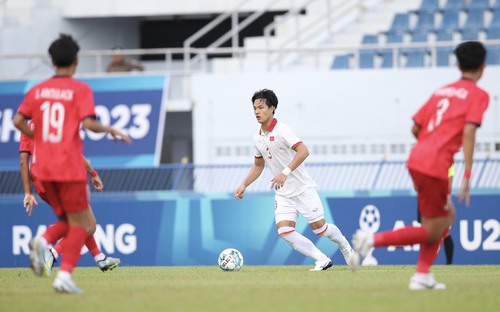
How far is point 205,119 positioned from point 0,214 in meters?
5.10

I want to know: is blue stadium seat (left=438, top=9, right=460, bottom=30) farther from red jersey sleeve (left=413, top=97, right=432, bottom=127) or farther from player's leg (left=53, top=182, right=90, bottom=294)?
player's leg (left=53, top=182, right=90, bottom=294)

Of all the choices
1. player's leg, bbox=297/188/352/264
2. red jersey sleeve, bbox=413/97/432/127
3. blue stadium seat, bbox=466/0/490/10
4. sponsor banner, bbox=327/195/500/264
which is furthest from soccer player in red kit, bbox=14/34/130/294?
blue stadium seat, bbox=466/0/490/10

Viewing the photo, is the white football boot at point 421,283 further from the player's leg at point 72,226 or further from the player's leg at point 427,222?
the player's leg at point 72,226

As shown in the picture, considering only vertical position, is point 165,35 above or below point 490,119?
above

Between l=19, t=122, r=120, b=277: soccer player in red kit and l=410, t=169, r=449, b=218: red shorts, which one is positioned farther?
l=19, t=122, r=120, b=277: soccer player in red kit

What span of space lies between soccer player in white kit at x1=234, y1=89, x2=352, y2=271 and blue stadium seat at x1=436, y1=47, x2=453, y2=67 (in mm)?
10605

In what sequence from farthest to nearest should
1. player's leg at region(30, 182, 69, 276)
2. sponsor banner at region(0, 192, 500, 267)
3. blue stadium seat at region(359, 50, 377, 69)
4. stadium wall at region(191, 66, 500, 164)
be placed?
1. blue stadium seat at region(359, 50, 377, 69)
2. stadium wall at region(191, 66, 500, 164)
3. sponsor banner at region(0, 192, 500, 267)
4. player's leg at region(30, 182, 69, 276)

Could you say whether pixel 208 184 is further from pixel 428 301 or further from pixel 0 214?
pixel 428 301

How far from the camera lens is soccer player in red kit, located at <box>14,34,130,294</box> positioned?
977 cm

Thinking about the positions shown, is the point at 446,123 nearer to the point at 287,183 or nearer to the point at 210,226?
the point at 287,183

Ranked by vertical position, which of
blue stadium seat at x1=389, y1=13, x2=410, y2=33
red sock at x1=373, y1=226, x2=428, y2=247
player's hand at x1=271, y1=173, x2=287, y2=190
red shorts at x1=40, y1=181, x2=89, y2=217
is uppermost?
blue stadium seat at x1=389, y1=13, x2=410, y2=33

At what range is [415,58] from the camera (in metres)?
24.1

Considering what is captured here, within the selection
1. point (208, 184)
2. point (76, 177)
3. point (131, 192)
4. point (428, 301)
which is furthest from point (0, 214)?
point (428, 301)

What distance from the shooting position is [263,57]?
1019 inches
